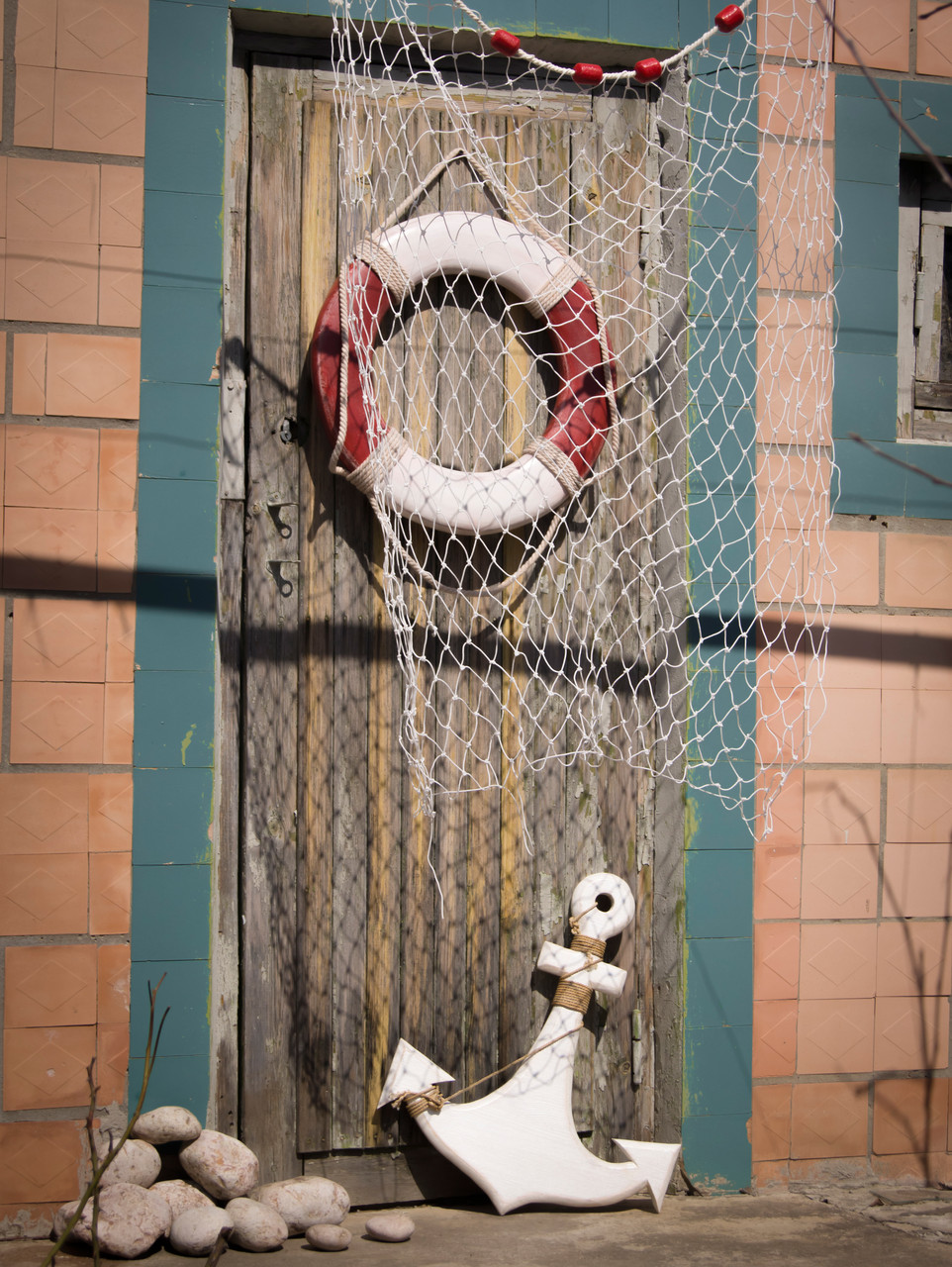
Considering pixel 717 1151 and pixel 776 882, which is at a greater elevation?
pixel 776 882

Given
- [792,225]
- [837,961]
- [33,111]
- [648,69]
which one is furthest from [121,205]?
[837,961]

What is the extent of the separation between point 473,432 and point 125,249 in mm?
769

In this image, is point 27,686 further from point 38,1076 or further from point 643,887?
point 643,887

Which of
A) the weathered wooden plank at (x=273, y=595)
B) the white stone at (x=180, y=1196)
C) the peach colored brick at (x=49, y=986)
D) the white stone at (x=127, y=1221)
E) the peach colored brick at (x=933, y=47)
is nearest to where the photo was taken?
the white stone at (x=127, y=1221)

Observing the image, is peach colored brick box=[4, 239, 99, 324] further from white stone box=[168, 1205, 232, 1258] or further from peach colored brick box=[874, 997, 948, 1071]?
peach colored brick box=[874, 997, 948, 1071]

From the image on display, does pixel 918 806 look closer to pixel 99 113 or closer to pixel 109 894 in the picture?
pixel 109 894

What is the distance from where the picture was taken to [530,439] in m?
2.19

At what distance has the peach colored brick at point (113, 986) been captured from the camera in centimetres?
194

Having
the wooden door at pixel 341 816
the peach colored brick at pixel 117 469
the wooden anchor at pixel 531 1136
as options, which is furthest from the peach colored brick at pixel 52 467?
the wooden anchor at pixel 531 1136

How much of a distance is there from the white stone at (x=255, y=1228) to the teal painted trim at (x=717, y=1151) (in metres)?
0.86

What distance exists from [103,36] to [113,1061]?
1964 millimetres

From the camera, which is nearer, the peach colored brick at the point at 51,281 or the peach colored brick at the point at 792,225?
the peach colored brick at the point at 51,281

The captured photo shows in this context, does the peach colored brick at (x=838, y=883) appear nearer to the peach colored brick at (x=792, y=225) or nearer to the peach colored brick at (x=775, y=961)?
the peach colored brick at (x=775, y=961)

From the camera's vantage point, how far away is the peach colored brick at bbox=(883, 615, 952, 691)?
2.25m
